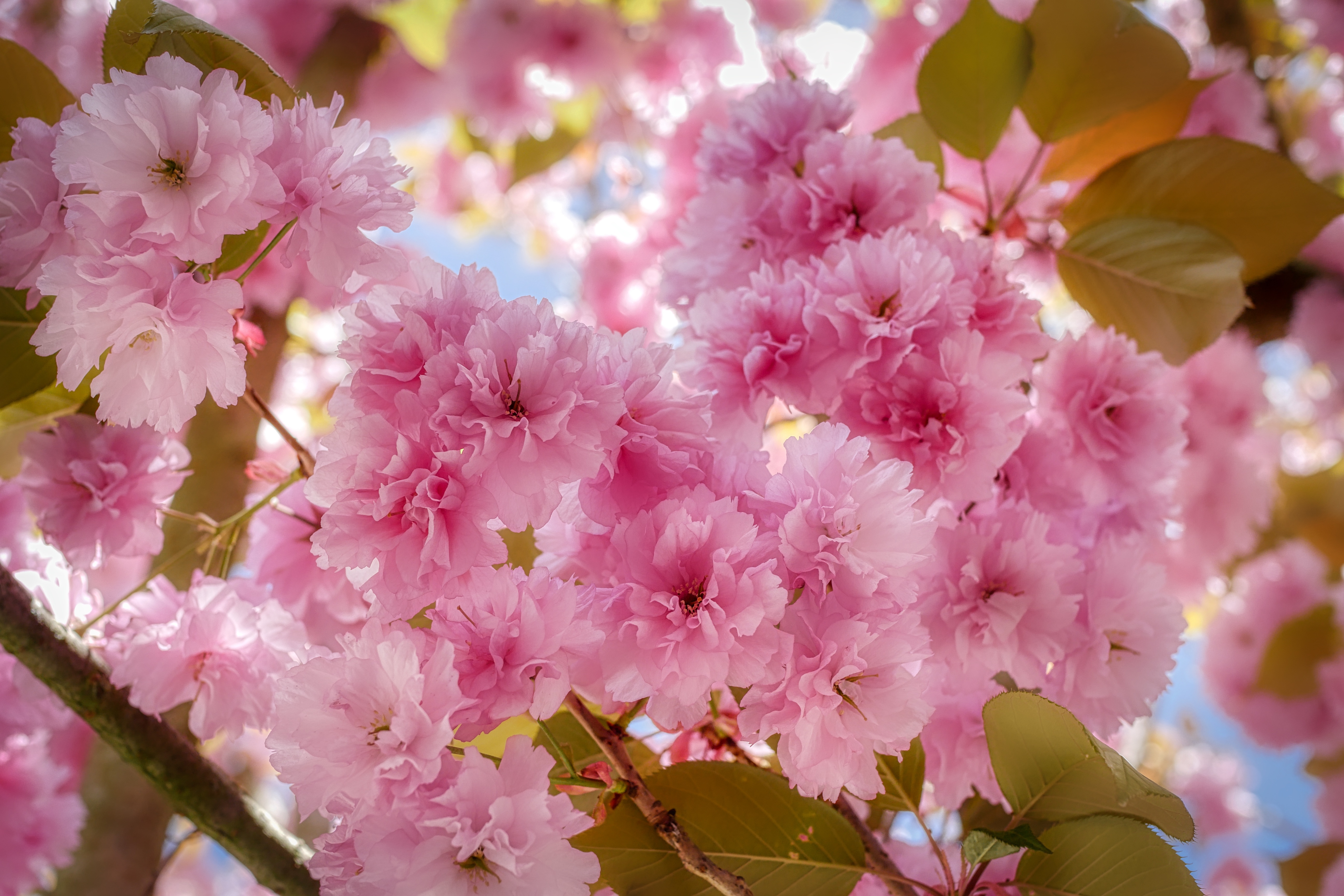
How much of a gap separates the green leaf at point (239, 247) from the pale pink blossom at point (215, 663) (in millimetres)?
216

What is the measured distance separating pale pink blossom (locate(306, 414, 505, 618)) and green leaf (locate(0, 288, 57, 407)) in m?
0.37

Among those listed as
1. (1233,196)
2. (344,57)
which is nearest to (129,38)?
(1233,196)

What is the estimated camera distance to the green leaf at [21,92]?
24.1 inches

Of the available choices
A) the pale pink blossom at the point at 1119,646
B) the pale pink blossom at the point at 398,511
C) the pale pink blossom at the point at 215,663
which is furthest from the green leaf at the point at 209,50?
the pale pink blossom at the point at 1119,646

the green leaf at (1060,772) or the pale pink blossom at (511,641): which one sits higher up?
the green leaf at (1060,772)

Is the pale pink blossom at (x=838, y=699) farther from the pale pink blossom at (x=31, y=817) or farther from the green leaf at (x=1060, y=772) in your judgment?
the pale pink blossom at (x=31, y=817)

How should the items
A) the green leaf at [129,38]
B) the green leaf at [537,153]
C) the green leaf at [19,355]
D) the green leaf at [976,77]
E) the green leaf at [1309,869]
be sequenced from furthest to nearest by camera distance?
the green leaf at [537,153] → the green leaf at [1309,869] → the green leaf at [976,77] → the green leaf at [19,355] → the green leaf at [129,38]

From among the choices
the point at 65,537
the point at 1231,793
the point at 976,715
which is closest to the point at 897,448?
the point at 976,715

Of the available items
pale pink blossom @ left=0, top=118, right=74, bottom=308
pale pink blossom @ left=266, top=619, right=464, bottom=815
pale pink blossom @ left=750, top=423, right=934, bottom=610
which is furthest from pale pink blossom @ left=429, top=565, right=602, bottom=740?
pale pink blossom @ left=0, top=118, right=74, bottom=308

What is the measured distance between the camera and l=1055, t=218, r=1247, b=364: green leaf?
0.78 metres

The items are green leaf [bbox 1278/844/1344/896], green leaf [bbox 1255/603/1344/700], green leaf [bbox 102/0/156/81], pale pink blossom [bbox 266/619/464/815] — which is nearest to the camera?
pale pink blossom [bbox 266/619/464/815]

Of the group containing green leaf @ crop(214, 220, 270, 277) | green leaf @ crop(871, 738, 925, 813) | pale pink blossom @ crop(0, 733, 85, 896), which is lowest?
pale pink blossom @ crop(0, 733, 85, 896)

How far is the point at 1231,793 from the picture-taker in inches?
130

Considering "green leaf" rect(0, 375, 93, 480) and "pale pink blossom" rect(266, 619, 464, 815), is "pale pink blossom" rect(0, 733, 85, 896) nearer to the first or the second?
"green leaf" rect(0, 375, 93, 480)
